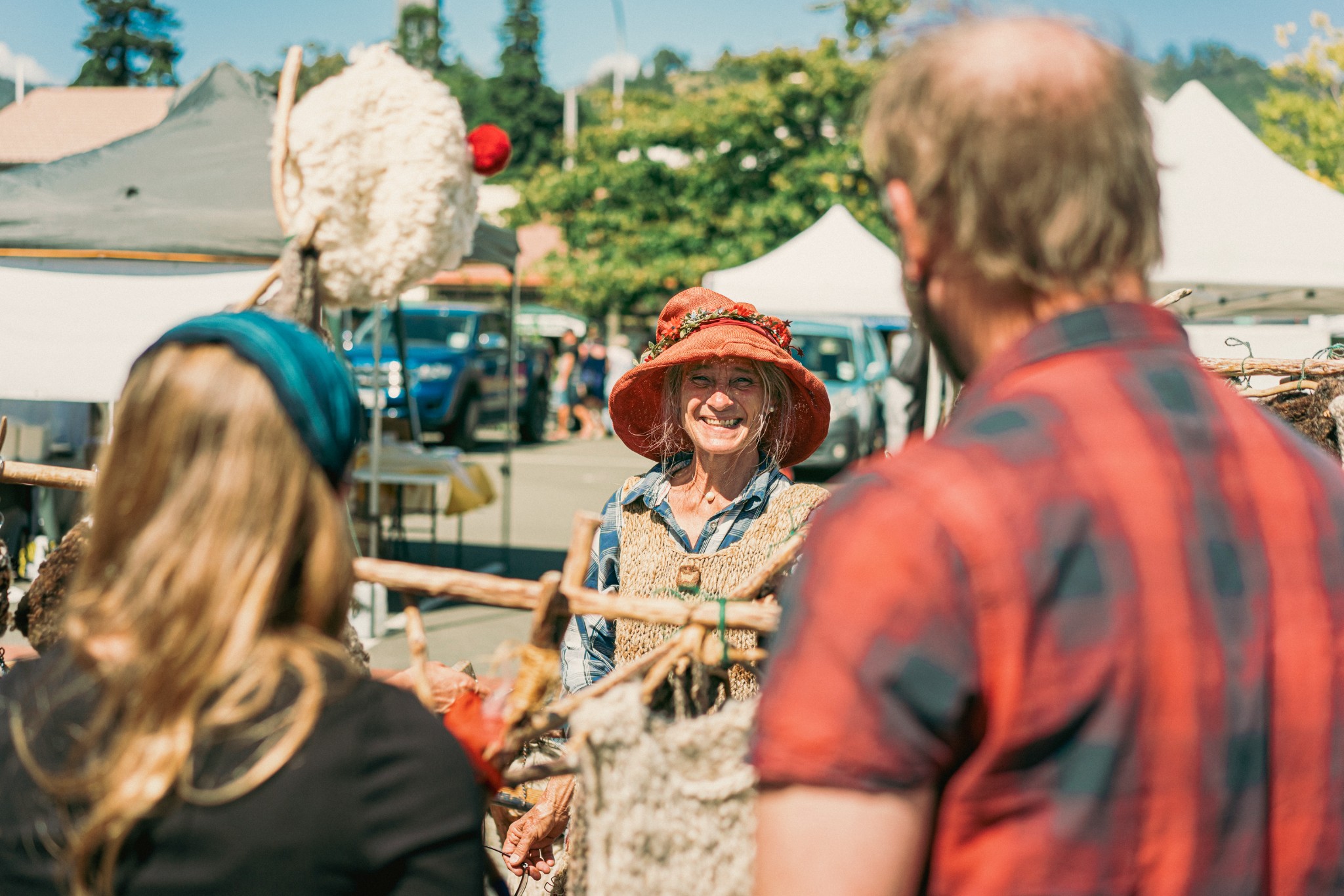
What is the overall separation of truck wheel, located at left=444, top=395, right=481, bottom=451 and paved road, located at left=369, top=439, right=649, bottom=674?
0.31 metres

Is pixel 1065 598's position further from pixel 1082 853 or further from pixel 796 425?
pixel 796 425

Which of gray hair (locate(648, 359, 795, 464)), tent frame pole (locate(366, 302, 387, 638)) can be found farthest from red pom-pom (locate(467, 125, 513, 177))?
tent frame pole (locate(366, 302, 387, 638))

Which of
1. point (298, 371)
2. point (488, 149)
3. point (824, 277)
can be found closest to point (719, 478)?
point (488, 149)

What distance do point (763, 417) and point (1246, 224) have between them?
21.1 ft

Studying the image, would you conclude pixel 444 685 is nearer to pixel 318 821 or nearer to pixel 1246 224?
pixel 318 821

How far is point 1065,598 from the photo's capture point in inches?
33.5

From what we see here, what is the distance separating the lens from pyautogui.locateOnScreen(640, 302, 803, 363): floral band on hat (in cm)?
273

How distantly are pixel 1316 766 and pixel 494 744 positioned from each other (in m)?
0.87

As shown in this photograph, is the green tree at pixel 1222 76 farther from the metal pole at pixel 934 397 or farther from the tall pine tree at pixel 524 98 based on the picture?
the tall pine tree at pixel 524 98

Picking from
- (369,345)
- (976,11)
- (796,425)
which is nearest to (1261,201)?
(796,425)

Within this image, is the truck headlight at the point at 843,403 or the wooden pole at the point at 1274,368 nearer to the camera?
the wooden pole at the point at 1274,368

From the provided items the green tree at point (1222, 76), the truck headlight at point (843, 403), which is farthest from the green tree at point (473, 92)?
the truck headlight at point (843, 403)

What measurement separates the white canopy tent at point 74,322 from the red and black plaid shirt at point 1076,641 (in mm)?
4964

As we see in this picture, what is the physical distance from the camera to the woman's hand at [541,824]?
197 centimetres
